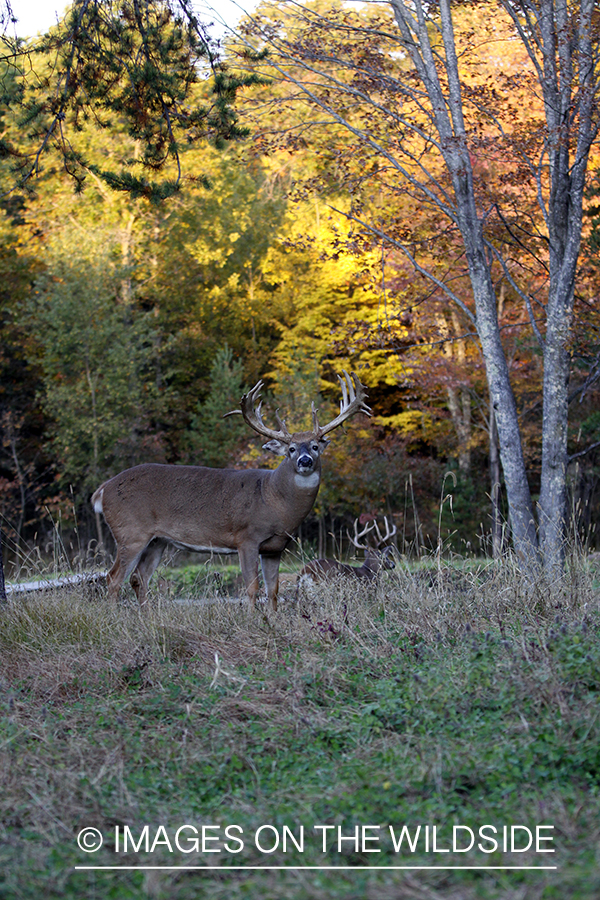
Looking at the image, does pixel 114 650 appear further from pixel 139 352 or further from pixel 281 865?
pixel 139 352

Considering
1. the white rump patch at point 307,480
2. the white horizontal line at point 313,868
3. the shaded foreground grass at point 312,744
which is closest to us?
the white horizontal line at point 313,868

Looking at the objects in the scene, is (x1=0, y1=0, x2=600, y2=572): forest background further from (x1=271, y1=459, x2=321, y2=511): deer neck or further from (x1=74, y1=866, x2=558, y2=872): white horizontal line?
(x1=74, y1=866, x2=558, y2=872): white horizontal line

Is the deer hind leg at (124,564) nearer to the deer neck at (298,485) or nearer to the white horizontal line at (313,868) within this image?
the deer neck at (298,485)

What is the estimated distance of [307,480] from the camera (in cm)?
765

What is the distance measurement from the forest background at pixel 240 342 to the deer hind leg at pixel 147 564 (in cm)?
755

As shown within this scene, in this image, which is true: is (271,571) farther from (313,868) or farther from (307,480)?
(313,868)

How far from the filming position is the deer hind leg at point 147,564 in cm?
816

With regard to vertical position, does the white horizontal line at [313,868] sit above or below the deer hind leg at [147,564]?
above

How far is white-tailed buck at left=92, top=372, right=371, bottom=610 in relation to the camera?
7704 mm

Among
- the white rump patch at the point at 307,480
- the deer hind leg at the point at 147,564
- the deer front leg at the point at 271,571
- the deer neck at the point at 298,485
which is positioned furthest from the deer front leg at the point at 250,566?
the deer hind leg at the point at 147,564

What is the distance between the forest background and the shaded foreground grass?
9.12m

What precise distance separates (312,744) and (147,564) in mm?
4541

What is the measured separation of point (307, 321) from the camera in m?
21.8

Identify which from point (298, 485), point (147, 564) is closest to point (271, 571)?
point (298, 485)
